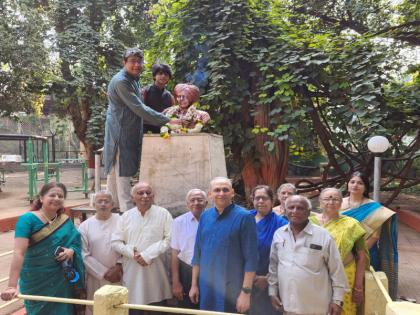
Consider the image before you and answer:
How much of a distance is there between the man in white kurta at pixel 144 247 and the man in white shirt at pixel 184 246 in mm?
78

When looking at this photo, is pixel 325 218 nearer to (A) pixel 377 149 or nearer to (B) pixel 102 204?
(B) pixel 102 204

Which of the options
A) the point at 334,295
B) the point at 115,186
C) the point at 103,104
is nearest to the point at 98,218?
the point at 115,186

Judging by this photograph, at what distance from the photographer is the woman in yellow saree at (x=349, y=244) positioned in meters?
2.66

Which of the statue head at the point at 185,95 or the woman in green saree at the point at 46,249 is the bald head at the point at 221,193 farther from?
the statue head at the point at 185,95

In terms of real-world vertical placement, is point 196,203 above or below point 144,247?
above

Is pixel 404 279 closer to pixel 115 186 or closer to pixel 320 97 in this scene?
pixel 320 97

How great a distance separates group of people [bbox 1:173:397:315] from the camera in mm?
2303

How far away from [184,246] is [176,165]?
108 centimetres

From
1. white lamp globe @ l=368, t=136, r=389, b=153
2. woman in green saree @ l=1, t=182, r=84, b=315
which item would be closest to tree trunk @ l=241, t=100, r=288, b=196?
white lamp globe @ l=368, t=136, r=389, b=153

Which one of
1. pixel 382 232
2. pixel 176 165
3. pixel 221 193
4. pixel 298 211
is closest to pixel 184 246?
pixel 221 193

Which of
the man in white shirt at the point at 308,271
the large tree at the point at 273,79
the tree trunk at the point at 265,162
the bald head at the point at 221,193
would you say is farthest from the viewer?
the tree trunk at the point at 265,162

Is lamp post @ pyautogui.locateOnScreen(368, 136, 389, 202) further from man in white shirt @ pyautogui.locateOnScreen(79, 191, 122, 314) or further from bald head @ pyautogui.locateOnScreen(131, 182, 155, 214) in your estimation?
man in white shirt @ pyautogui.locateOnScreen(79, 191, 122, 314)

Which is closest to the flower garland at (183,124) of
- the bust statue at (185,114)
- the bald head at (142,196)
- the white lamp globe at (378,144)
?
the bust statue at (185,114)

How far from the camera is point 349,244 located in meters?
2.64
